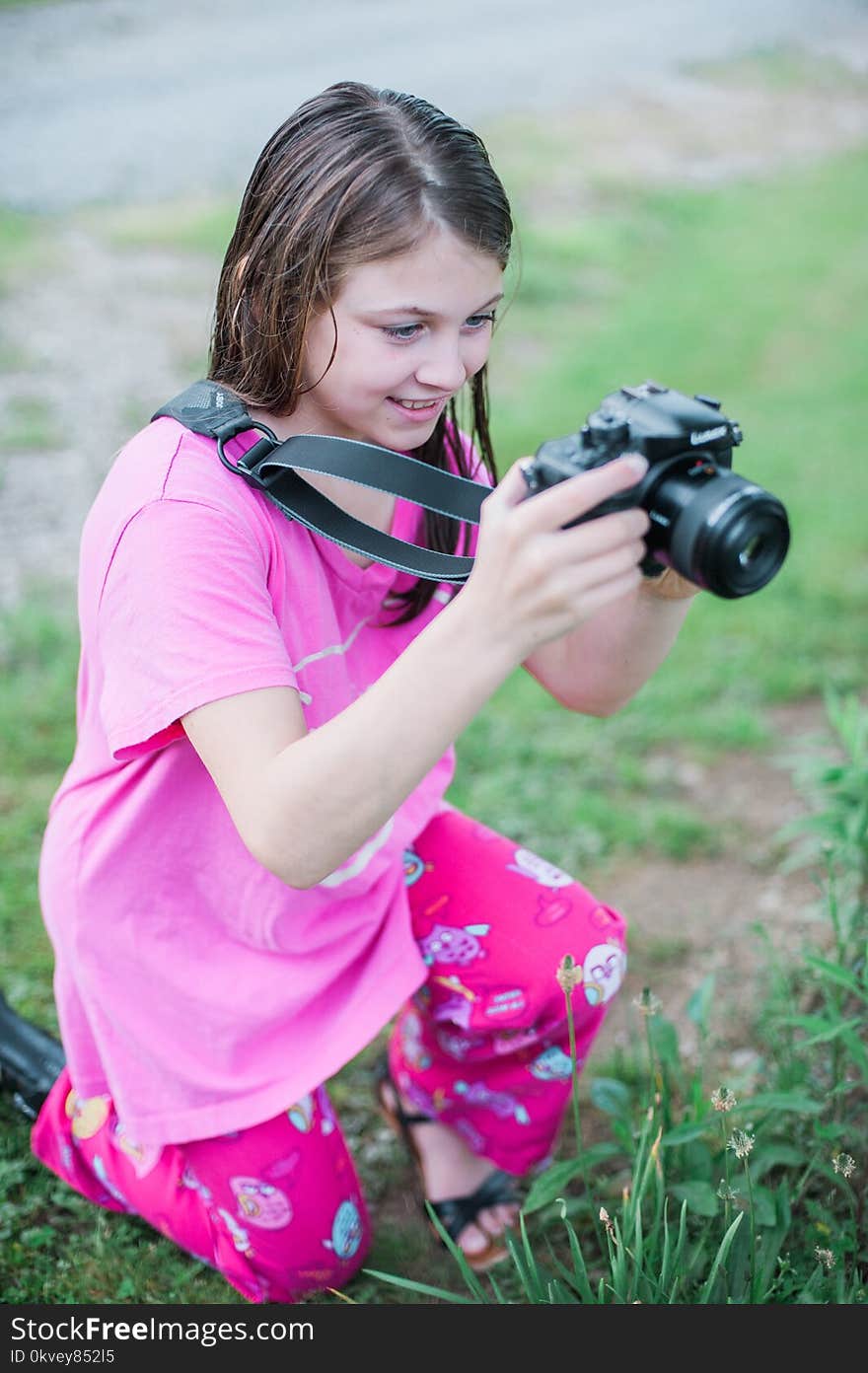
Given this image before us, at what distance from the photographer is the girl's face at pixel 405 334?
145 centimetres

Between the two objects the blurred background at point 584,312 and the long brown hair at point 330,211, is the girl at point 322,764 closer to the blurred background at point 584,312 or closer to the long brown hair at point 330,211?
the long brown hair at point 330,211

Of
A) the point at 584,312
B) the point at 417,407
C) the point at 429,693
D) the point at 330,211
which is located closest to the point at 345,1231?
the point at 429,693

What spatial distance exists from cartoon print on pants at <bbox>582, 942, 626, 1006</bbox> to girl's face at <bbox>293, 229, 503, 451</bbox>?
0.78m

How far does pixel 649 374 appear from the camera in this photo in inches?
208

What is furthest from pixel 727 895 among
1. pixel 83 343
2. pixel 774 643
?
pixel 83 343

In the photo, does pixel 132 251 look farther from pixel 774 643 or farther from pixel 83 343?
pixel 774 643

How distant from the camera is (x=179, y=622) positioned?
1.38m

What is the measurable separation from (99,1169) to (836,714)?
1466mm

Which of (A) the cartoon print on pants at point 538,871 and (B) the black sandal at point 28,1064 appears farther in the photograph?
(B) the black sandal at point 28,1064

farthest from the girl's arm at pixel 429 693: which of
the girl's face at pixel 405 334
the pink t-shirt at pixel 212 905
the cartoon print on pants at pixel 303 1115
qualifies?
the cartoon print on pants at pixel 303 1115

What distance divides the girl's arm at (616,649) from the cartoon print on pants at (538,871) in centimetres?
26

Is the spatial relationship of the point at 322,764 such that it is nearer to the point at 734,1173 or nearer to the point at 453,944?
the point at 453,944

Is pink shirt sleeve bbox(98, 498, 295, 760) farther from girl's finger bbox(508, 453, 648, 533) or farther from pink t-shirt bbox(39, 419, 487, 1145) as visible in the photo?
girl's finger bbox(508, 453, 648, 533)

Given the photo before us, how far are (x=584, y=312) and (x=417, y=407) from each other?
4.91 meters
